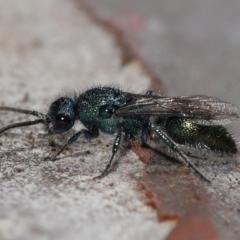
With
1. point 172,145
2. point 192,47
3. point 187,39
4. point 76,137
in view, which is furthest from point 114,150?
point 187,39

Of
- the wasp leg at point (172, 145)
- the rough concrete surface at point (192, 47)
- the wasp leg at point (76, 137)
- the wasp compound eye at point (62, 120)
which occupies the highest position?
the rough concrete surface at point (192, 47)

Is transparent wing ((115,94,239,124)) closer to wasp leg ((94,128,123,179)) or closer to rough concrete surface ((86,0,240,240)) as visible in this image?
wasp leg ((94,128,123,179))

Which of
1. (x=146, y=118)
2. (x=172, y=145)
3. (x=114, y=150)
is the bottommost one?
(x=172, y=145)

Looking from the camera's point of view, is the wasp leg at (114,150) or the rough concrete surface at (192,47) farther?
the rough concrete surface at (192,47)

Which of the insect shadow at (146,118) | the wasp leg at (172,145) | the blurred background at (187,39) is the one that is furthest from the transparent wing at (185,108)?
the blurred background at (187,39)

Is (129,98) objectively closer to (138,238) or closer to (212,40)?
(138,238)

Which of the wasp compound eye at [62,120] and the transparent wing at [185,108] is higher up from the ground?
the wasp compound eye at [62,120]

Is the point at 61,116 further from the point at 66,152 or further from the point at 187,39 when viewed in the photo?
the point at 187,39

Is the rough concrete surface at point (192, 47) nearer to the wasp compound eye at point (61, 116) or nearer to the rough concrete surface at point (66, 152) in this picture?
the rough concrete surface at point (66, 152)
